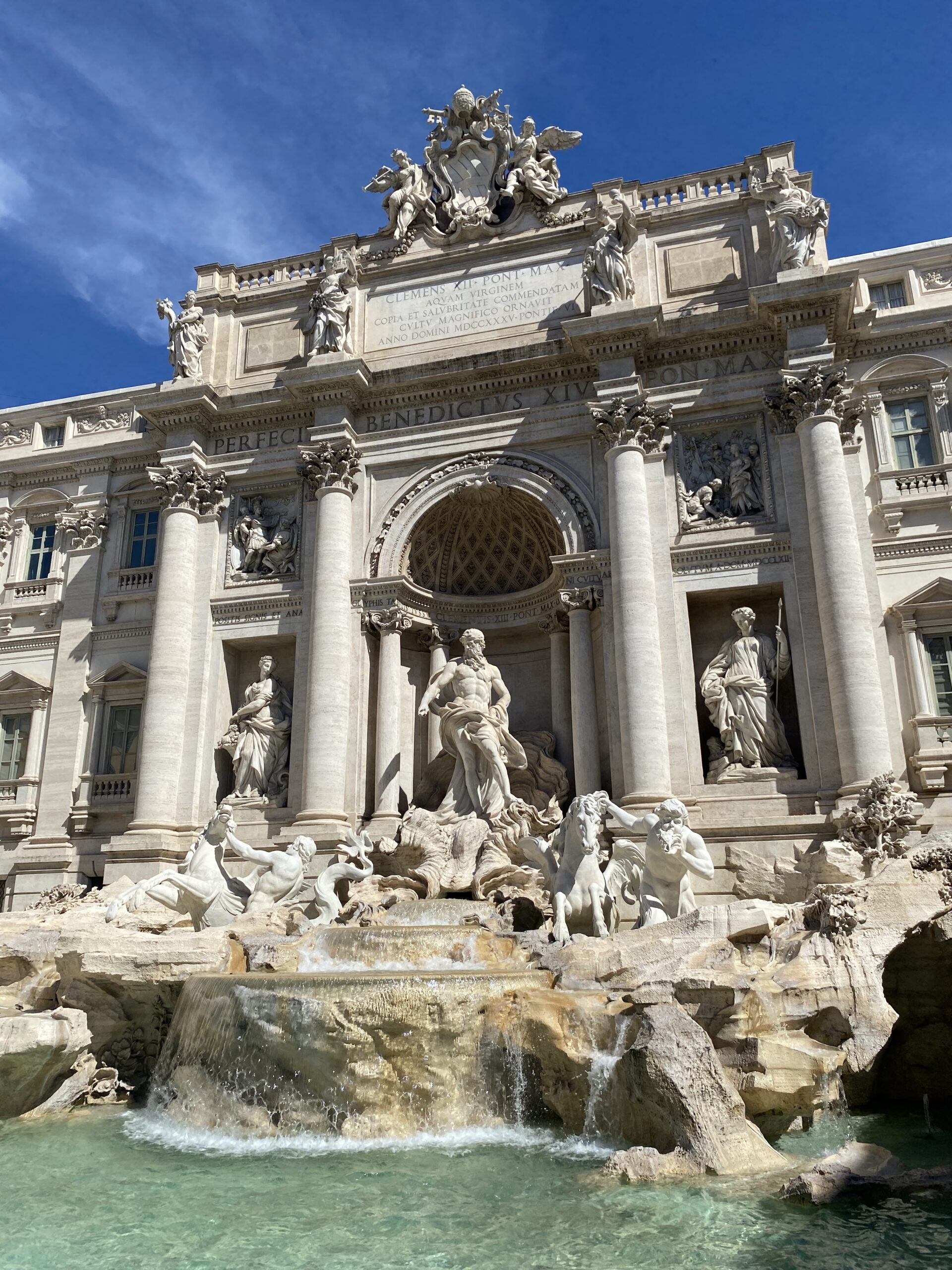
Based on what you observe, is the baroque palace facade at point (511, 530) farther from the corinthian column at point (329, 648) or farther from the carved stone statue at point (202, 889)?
the carved stone statue at point (202, 889)

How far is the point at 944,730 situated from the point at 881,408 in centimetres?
617

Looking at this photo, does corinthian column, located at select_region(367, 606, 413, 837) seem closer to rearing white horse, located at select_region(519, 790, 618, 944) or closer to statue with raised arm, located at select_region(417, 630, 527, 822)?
statue with raised arm, located at select_region(417, 630, 527, 822)

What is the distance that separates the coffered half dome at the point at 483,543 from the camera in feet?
66.5

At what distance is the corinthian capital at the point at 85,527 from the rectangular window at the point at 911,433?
17022mm

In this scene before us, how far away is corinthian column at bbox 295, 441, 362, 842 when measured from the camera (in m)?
18.4

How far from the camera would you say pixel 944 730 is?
16578mm

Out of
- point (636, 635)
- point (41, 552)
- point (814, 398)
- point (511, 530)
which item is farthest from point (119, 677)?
point (814, 398)

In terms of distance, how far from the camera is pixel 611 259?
19.8 meters

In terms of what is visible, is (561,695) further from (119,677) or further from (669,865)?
(119,677)

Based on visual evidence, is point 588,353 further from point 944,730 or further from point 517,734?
point 944,730

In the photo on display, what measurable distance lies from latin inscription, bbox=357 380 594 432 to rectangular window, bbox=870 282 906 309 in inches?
229

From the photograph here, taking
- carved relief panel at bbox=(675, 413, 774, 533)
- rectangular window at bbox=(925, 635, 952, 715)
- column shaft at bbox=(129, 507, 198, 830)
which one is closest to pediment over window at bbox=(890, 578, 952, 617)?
rectangular window at bbox=(925, 635, 952, 715)

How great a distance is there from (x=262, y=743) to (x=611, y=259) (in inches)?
465

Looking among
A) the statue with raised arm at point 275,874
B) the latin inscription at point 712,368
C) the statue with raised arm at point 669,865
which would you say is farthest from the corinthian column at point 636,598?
the statue with raised arm at point 275,874
